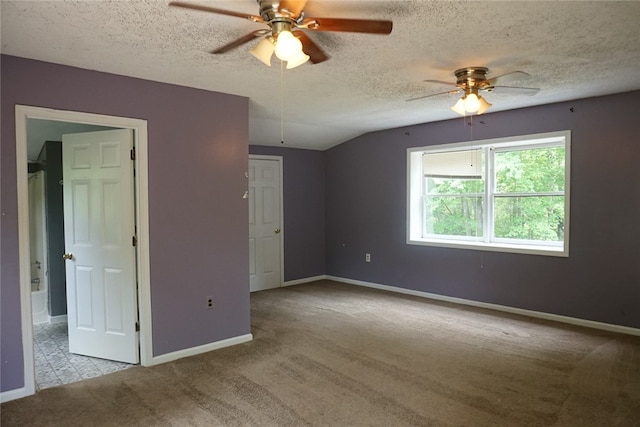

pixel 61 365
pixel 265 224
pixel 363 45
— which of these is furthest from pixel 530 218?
pixel 61 365

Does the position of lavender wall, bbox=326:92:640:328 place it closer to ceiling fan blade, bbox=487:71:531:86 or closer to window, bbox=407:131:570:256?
window, bbox=407:131:570:256

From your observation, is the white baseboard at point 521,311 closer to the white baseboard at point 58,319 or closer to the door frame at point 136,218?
the door frame at point 136,218

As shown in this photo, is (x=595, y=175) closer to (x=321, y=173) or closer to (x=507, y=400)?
(x=507, y=400)

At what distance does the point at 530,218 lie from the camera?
4.78 metres

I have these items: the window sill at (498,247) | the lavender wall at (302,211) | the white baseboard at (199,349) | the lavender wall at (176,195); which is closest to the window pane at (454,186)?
the window sill at (498,247)

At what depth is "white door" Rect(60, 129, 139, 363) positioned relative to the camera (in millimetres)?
3375

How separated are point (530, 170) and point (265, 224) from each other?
3.68 meters

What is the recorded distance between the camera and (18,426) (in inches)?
97.2

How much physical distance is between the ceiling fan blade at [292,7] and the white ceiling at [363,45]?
20 centimetres

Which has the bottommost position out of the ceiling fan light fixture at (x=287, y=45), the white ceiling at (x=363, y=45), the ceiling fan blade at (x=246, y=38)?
the ceiling fan light fixture at (x=287, y=45)

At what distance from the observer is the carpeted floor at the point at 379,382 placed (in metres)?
2.56

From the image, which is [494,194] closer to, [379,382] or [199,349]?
[379,382]

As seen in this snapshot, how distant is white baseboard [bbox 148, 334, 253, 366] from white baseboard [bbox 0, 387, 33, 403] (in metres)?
0.84

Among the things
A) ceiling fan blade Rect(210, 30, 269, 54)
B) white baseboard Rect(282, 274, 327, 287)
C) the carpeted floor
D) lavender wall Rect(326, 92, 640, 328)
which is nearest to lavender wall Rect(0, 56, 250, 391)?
the carpeted floor
